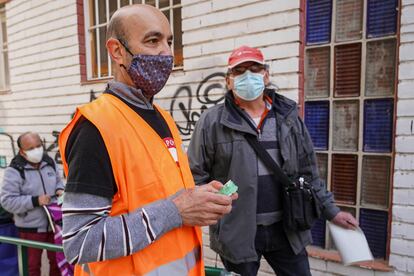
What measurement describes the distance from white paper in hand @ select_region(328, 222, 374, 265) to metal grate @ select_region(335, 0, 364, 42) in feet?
5.05

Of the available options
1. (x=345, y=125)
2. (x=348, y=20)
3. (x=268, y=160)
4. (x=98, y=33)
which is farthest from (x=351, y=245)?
(x=98, y=33)

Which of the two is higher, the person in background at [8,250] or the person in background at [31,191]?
the person in background at [31,191]

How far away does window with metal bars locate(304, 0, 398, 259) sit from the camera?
265cm

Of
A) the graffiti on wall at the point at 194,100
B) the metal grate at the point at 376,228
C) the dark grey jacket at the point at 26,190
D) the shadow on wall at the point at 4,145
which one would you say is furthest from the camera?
the shadow on wall at the point at 4,145

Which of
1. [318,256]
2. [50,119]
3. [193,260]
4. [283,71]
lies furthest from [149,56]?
[50,119]

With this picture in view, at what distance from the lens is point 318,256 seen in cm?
296

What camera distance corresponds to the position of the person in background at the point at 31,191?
10.3 ft

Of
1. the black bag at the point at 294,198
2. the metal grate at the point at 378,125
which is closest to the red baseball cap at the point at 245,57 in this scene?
the black bag at the point at 294,198

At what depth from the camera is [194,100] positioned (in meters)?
3.67

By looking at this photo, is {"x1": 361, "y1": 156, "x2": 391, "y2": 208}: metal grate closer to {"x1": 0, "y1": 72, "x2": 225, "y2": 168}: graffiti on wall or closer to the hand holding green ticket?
{"x1": 0, "y1": 72, "x2": 225, "y2": 168}: graffiti on wall

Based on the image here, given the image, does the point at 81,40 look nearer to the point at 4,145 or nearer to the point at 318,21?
the point at 4,145

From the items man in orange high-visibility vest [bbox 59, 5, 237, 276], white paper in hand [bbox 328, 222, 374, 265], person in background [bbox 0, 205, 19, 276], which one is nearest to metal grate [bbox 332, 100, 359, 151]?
white paper in hand [bbox 328, 222, 374, 265]

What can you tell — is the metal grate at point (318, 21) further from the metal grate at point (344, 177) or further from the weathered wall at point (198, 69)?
the metal grate at point (344, 177)

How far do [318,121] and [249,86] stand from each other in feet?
3.50
